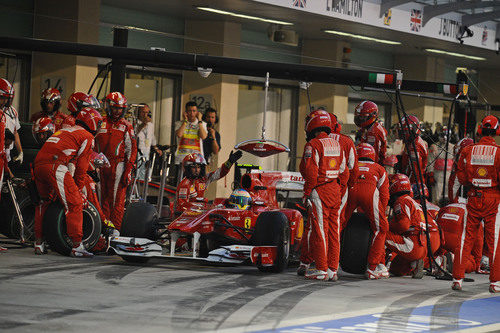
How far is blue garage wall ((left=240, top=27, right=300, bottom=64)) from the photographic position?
24.4 meters

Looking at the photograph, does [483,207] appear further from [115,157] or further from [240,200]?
[115,157]

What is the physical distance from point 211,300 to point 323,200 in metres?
2.62

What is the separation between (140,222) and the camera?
11.7m

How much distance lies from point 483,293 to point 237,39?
13.7 metres

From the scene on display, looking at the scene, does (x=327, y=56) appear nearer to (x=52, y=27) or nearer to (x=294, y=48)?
(x=294, y=48)

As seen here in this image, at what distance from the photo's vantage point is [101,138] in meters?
14.0

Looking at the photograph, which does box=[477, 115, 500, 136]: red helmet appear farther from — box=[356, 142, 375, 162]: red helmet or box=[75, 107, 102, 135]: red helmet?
box=[75, 107, 102, 135]: red helmet

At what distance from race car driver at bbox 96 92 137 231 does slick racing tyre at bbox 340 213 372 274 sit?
144 inches

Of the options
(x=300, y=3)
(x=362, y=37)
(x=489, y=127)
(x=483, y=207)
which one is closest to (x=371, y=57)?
(x=362, y=37)

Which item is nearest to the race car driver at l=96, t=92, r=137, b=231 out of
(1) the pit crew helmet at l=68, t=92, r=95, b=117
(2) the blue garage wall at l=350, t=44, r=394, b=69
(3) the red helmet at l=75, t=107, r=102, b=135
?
(1) the pit crew helmet at l=68, t=92, r=95, b=117

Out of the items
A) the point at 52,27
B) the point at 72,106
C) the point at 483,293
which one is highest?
the point at 52,27

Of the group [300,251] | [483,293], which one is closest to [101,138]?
[300,251]

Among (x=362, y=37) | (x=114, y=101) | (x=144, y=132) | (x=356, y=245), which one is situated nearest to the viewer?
(x=356, y=245)

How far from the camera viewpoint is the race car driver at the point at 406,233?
39.3 ft
